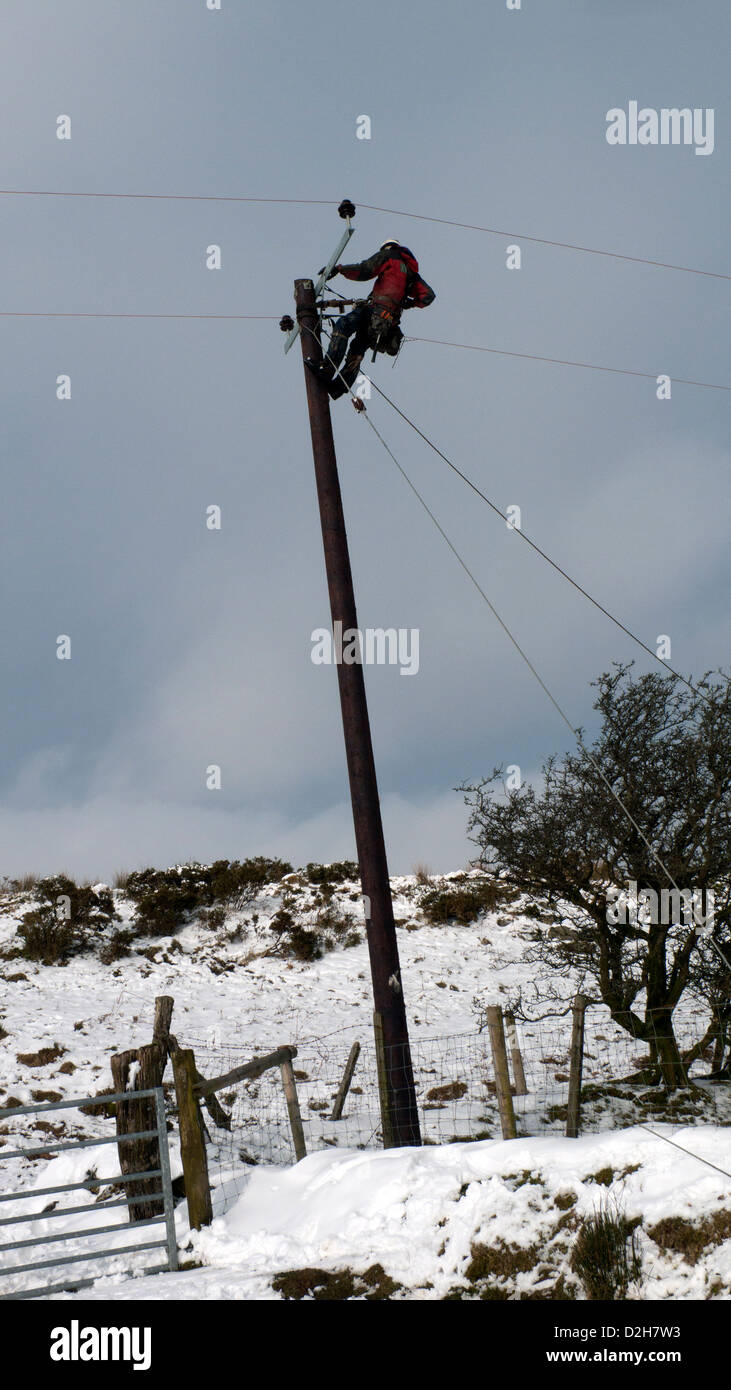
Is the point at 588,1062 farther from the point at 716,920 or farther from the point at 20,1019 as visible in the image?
the point at 20,1019

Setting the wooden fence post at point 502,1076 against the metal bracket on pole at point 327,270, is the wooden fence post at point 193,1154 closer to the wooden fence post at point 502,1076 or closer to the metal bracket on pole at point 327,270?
the wooden fence post at point 502,1076

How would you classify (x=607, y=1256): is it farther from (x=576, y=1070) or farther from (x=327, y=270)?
(x=327, y=270)

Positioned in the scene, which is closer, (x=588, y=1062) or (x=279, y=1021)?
(x=588, y=1062)

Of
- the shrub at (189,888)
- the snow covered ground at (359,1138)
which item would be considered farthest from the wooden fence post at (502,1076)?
the shrub at (189,888)

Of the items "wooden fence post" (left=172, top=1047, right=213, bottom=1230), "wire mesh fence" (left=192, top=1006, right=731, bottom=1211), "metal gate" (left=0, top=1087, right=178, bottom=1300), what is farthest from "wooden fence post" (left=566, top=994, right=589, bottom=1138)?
"metal gate" (left=0, top=1087, right=178, bottom=1300)

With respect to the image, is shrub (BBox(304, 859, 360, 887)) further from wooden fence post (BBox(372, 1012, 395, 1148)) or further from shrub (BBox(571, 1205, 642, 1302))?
shrub (BBox(571, 1205, 642, 1302))

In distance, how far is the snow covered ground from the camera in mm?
5441

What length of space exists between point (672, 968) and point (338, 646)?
23.1ft

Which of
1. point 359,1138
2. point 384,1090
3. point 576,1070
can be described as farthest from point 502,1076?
point 359,1138

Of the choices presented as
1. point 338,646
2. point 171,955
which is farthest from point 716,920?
point 171,955

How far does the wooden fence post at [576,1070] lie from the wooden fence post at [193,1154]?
193 inches

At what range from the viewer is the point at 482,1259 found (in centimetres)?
547

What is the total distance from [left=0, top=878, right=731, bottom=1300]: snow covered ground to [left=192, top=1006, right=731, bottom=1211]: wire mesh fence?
0.20ft
